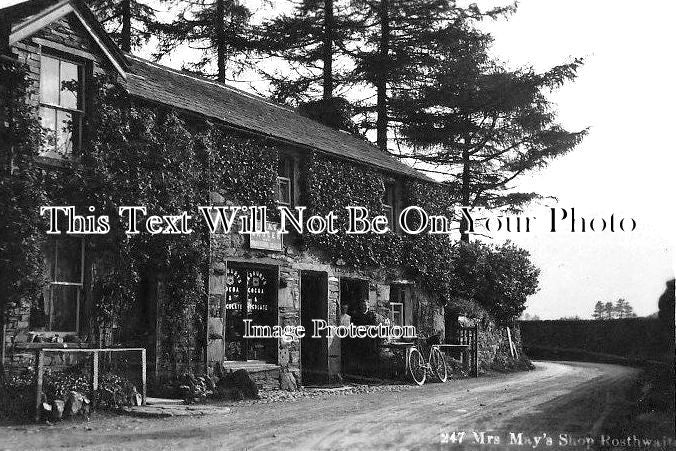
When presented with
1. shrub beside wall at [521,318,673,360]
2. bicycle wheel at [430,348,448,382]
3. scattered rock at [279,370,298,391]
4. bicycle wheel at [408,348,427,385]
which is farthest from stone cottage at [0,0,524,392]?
shrub beside wall at [521,318,673,360]

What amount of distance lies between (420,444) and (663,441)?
2.79m

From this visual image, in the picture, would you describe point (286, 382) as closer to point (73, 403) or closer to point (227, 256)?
point (227, 256)

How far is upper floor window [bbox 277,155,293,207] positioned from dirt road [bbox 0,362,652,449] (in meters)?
5.34

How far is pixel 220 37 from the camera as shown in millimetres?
28578

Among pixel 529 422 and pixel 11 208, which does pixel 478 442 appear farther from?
pixel 11 208

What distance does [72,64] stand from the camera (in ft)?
44.1

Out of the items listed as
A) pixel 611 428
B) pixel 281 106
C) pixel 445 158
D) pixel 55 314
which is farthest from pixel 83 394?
pixel 445 158

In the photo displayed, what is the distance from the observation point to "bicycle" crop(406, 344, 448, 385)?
63.0 feet

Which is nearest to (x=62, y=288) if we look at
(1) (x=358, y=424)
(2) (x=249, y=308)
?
(2) (x=249, y=308)

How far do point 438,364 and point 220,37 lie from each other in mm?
15484

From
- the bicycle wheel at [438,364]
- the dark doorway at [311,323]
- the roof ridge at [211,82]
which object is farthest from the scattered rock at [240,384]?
the roof ridge at [211,82]

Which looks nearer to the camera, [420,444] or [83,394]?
[420,444]

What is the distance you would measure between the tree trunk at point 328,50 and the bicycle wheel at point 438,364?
12522 millimetres

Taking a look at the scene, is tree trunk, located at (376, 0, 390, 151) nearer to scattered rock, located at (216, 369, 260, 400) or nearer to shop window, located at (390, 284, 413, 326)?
shop window, located at (390, 284, 413, 326)
